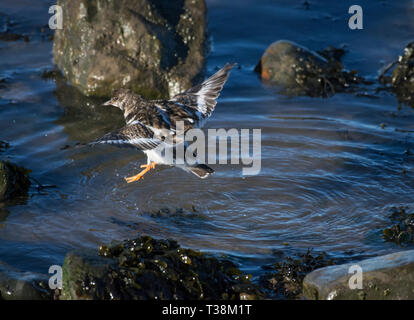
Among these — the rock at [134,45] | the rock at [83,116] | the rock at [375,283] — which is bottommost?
the rock at [375,283]

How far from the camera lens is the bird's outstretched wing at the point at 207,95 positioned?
6680 millimetres

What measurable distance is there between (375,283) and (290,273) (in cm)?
86

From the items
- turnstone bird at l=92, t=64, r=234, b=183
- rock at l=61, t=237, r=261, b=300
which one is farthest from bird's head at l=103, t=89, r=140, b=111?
rock at l=61, t=237, r=261, b=300

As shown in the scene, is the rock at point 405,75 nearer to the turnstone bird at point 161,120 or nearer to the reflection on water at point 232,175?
the reflection on water at point 232,175

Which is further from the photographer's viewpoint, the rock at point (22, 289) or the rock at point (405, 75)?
the rock at point (405, 75)

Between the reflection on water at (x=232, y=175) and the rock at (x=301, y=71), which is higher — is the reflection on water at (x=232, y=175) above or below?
below

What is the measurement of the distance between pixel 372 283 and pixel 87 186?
3483 mm

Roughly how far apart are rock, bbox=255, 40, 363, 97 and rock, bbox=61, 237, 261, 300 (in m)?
4.70

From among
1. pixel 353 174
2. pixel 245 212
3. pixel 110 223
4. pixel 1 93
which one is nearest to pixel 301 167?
pixel 353 174

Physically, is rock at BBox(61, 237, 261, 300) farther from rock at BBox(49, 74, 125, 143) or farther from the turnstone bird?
rock at BBox(49, 74, 125, 143)

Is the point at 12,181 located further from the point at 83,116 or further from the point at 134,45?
the point at 134,45

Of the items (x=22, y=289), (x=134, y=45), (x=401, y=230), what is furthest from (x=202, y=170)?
(x=134, y=45)

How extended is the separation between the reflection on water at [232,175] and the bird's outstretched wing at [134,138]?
839 mm

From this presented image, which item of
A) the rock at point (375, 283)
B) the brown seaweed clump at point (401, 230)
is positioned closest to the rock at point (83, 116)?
the brown seaweed clump at point (401, 230)
